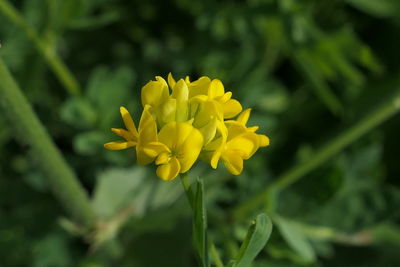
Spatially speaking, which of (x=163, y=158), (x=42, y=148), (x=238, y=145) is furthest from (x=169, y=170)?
(x=42, y=148)

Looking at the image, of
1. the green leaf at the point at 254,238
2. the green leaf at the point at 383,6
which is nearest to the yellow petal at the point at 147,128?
the green leaf at the point at 254,238

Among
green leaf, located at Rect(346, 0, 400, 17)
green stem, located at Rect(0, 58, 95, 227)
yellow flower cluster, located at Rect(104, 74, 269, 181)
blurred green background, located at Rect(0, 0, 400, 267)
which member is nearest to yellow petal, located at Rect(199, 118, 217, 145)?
yellow flower cluster, located at Rect(104, 74, 269, 181)

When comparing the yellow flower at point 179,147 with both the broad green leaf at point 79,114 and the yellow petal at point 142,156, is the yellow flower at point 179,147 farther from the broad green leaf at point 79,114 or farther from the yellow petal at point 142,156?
the broad green leaf at point 79,114

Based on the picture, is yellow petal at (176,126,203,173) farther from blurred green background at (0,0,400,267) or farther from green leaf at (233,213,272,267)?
blurred green background at (0,0,400,267)

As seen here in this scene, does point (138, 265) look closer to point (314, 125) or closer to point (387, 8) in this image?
point (314, 125)

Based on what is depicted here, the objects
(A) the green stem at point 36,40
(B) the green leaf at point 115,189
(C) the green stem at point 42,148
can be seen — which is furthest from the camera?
(B) the green leaf at point 115,189

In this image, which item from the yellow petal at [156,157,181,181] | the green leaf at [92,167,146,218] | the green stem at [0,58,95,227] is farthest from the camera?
the green leaf at [92,167,146,218]
